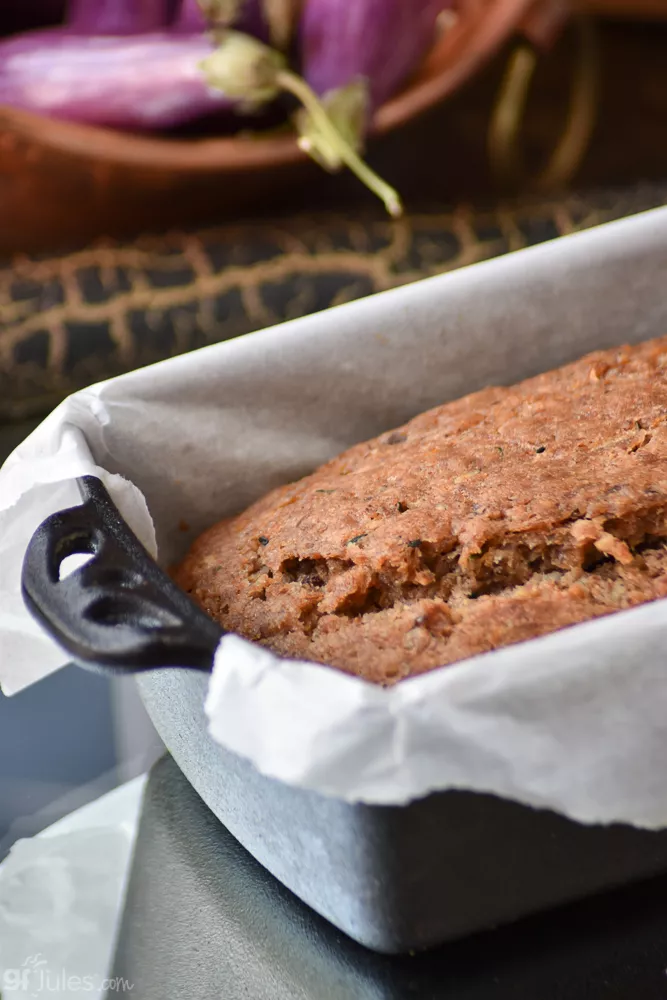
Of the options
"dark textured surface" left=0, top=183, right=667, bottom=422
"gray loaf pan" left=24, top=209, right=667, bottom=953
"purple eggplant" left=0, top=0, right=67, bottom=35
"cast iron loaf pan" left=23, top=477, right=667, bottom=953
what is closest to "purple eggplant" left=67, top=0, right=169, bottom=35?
"purple eggplant" left=0, top=0, right=67, bottom=35

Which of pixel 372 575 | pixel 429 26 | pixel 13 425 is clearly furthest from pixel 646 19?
pixel 372 575

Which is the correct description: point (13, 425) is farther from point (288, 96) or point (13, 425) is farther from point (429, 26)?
point (429, 26)

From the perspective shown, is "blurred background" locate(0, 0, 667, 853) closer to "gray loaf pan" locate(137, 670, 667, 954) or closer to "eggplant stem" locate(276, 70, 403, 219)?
"eggplant stem" locate(276, 70, 403, 219)

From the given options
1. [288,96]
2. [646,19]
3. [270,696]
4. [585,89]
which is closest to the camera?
[270,696]

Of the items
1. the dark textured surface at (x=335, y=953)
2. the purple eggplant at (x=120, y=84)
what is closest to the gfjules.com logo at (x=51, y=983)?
the dark textured surface at (x=335, y=953)

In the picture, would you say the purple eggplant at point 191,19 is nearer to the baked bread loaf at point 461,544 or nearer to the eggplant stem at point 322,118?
the eggplant stem at point 322,118
